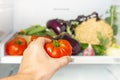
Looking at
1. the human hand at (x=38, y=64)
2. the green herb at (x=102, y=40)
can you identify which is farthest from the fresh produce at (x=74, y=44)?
the human hand at (x=38, y=64)

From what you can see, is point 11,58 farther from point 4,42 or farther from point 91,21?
point 91,21

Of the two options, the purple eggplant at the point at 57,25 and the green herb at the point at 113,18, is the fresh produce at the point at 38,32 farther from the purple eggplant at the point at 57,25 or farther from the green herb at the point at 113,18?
the green herb at the point at 113,18

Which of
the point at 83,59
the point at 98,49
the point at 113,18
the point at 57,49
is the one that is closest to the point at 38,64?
the point at 57,49

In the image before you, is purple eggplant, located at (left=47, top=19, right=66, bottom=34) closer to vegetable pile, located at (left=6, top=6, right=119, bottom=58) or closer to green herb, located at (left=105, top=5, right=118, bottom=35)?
vegetable pile, located at (left=6, top=6, right=119, bottom=58)

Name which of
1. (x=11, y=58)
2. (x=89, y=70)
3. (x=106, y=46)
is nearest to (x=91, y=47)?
(x=106, y=46)

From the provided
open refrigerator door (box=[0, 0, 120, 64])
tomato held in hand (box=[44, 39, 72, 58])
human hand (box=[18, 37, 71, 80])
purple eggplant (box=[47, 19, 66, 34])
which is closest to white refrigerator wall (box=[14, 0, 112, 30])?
open refrigerator door (box=[0, 0, 120, 64])

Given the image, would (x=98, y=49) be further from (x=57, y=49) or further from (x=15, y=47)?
(x=15, y=47)

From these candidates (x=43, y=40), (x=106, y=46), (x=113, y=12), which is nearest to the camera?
(x=43, y=40)
